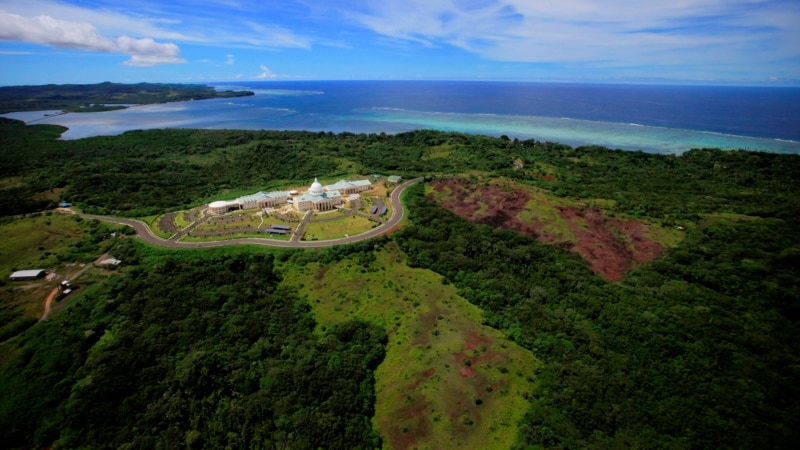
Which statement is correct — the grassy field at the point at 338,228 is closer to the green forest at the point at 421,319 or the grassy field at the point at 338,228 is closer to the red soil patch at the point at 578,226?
the green forest at the point at 421,319

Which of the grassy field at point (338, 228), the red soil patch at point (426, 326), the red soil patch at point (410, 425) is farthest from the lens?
the grassy field at point (338, 228)

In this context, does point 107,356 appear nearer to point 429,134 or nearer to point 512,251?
point 512,251

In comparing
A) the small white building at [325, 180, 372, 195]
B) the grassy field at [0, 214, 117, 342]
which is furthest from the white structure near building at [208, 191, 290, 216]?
the grassy field at [0, 214, 117, 342]

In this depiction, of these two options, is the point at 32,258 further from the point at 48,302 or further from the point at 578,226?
the point at 578,226

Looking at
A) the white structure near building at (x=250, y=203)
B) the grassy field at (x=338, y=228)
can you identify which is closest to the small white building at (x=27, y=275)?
the white structure near building at (x=250, y=203)

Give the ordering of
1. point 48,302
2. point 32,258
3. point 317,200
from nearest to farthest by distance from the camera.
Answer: point 48,302 < point 32,258 < point 317,200

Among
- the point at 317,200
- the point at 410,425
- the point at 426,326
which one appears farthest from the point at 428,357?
the point at 317,200
